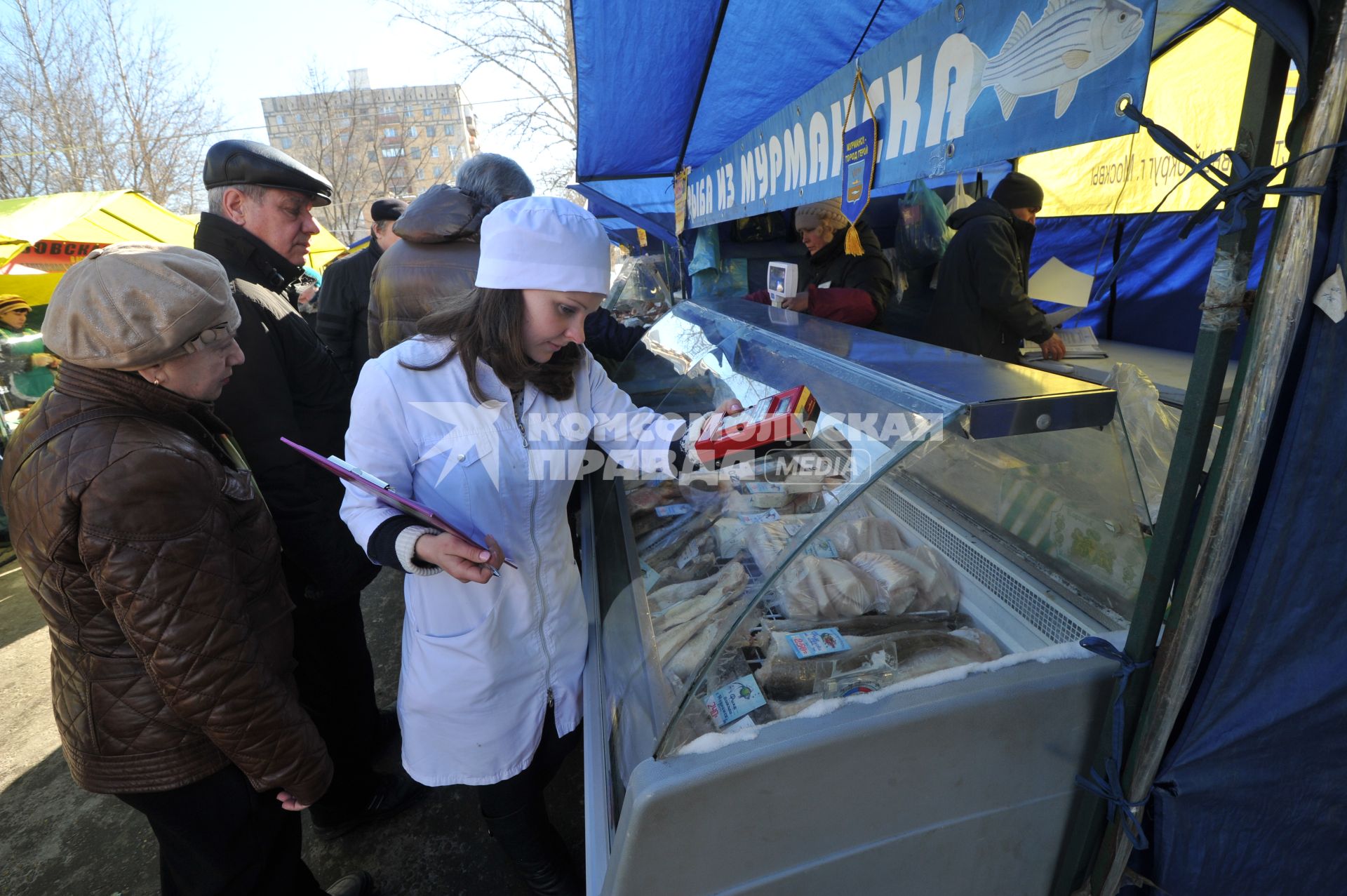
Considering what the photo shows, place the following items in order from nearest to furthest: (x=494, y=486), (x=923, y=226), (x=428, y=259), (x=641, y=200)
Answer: (x=494, y=486) → (x=428, y=259) → (x=923, y=226) → (x=641, y=200)

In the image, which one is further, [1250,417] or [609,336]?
[609,336]

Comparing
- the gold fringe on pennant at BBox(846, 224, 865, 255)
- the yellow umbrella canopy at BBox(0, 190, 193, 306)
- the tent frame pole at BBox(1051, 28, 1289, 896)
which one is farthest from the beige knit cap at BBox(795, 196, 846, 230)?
the yellow umbrella canopy at BBox(0, 190, 193, 306)

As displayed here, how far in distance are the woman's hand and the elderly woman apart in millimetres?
2353

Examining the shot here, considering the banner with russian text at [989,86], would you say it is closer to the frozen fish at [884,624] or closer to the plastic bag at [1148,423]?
the plastic bag at [1148,423]

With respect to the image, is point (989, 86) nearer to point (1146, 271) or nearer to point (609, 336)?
point (609, 336)

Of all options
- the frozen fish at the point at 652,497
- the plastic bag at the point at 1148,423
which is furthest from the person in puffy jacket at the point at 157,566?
the plastic bag at the point at 1148,423

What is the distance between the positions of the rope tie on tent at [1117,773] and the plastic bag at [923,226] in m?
4.02

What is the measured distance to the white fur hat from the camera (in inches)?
57.4

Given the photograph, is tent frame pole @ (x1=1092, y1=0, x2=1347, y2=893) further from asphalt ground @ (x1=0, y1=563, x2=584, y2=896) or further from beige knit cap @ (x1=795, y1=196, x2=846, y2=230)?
beige knit cap @ (x1=795, y1=196, x2=846, y2=230)

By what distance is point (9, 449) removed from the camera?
1274mm

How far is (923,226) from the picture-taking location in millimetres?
4672

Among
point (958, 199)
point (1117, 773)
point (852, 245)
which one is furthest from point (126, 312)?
point (958, 199)

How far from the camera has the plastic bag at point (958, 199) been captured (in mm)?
4785

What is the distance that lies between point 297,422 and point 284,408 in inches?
8.1
